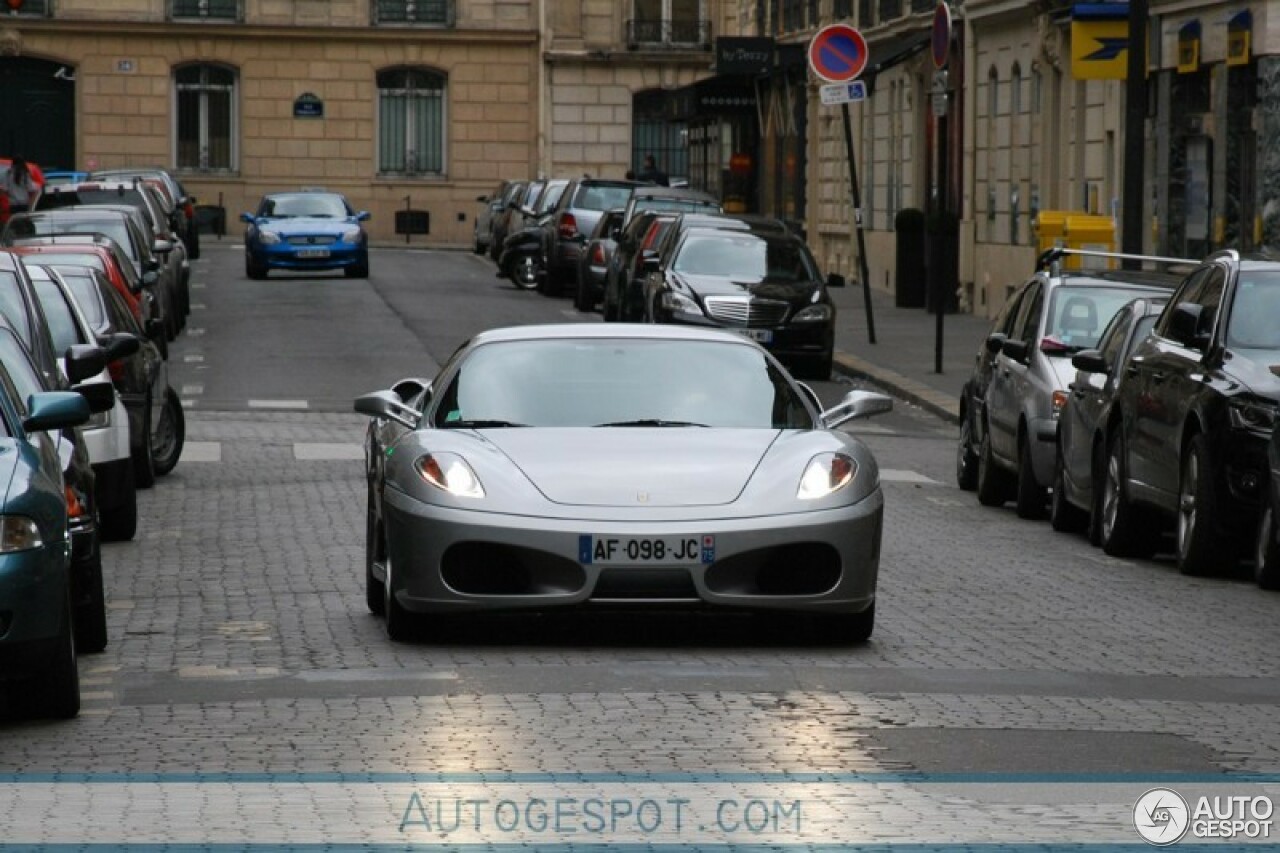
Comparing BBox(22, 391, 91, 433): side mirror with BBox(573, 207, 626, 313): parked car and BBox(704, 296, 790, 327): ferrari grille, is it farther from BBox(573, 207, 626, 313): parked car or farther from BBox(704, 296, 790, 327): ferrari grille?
BBox(573, 207, 626, 313): parked car

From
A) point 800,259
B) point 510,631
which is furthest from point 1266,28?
point 510,631

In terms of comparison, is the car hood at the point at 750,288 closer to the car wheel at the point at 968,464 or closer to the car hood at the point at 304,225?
the car wheel at the point at 968,464

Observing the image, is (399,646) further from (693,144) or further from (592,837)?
(693,144)

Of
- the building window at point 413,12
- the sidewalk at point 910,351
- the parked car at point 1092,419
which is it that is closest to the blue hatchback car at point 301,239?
the sidewalk at point 910,351

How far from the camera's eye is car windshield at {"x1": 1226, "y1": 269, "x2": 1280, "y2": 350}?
15.4 metres

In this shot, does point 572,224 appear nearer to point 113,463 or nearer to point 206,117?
point 206,117

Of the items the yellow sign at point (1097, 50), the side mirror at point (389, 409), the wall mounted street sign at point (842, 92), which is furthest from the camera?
the wall mounted street sign at point (842, 92)

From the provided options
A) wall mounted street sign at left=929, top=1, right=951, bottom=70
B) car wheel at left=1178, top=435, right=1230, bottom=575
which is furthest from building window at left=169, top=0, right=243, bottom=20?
car wheel at left=1178, top=435, right=1230, bottom=575

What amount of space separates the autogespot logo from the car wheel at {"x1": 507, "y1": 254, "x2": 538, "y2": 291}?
4197 cm

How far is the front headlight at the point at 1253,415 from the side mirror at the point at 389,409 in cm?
423

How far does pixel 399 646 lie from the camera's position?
11609 millimetres

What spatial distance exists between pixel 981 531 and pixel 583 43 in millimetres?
59774

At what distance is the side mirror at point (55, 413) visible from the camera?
10.2m

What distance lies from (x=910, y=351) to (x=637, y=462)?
23977 mm
